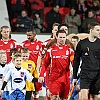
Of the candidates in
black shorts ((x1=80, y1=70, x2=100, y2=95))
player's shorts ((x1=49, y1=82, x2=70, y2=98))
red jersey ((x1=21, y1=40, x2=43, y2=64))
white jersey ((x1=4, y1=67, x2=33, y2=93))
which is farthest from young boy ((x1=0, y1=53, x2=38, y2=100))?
red jersey ((x1=21, y1=40, x2=43, y2=64))

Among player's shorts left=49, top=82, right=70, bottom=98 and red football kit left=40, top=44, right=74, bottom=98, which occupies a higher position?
red football kit left=40, top=44, right=74, bottom=98

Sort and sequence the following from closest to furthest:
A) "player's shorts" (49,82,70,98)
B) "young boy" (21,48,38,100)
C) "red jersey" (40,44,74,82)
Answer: "player's shorts" (49,82,70,98)
"red jersey" (40,44,74,82)
"young boy" (21,48,38,100)

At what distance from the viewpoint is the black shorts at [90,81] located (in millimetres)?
8759

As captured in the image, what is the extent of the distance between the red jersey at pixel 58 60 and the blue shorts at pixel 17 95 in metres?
0.90

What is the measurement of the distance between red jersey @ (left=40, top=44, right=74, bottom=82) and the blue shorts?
90 cm

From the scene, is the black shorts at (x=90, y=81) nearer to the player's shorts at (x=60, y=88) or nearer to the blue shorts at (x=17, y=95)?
the player's shorts at (x=60, y=88)

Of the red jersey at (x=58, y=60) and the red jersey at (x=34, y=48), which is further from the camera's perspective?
the red jersey at (x=34, y=48)

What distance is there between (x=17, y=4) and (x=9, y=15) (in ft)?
1.62

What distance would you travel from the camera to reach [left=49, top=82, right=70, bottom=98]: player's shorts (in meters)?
9.53

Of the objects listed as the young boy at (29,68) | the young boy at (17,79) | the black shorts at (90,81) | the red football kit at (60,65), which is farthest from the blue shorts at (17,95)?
the black shorts at (90,81)

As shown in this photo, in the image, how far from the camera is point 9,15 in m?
16.1

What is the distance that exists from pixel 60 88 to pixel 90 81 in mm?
977

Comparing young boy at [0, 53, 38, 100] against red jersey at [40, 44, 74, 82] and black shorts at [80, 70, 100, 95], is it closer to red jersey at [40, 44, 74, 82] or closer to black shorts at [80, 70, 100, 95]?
red jersey at [40, 44, 74, 82]

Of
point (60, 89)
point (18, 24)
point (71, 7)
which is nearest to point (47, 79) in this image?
point (60, 89)
